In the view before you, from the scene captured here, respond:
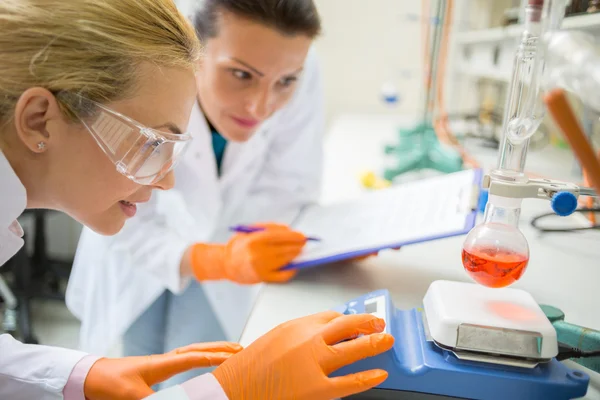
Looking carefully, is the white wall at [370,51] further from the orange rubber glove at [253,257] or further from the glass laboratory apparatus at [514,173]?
the glass laboratory apparatus at [514,173]

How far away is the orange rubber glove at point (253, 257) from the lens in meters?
0.94

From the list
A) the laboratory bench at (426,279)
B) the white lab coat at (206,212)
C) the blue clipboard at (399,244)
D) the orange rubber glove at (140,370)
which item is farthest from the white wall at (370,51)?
the orange rubber glove at (140,370)

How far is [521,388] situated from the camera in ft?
1.80

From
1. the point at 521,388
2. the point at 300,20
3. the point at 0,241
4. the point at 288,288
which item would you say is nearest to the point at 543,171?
the point at 300,20

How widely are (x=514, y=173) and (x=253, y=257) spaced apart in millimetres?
508

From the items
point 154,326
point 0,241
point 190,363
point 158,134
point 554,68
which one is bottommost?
point 154,326

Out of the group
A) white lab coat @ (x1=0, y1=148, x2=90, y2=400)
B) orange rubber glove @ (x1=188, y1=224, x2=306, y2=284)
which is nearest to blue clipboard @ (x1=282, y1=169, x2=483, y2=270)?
orange rubber glove @ (x1=188, y1=224, x2=306, y2=284)

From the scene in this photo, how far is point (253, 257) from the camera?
3.10 ft

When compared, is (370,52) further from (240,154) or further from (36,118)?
(36,118)

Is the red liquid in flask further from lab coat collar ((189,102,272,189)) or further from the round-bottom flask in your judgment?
lab coat collar ((189,102,272,189))

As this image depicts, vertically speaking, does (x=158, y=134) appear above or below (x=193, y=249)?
above

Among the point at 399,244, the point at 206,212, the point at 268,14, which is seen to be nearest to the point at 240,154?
the point at 206,212

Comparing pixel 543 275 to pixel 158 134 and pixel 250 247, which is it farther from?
pixel 158 134

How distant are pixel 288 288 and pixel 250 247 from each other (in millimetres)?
118
